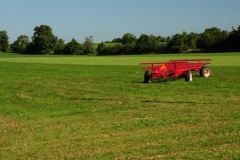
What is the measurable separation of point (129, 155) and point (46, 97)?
343 inches

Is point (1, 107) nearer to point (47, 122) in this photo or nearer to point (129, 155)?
point (47, 122)

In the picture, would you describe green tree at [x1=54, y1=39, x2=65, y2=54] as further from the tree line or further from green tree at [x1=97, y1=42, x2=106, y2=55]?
green tree at [x1=97, y1=42, x2=106, y2=55]

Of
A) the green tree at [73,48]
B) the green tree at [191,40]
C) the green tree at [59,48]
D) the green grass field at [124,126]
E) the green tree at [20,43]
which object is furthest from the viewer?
the green tree at [20,43]

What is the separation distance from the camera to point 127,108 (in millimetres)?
10648

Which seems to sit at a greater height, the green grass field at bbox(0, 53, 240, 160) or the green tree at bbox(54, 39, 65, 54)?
the green tree at bbox(54, 39, 65, 54)

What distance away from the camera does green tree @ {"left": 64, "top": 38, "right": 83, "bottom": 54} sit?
128 meters

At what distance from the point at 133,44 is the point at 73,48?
75.6 feet

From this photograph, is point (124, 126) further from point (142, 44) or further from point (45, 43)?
point (45, 43)

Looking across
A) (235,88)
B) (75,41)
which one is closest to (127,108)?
(235,88)

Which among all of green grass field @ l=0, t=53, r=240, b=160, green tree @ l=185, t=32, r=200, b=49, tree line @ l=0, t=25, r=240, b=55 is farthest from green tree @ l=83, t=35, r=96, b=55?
green grass field @ l=0, t=53, r=240, b=160

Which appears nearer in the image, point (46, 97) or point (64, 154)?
point (64, 154)

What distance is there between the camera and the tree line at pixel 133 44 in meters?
93.8

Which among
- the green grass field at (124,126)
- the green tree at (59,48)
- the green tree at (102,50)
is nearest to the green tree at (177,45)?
the green tree at (102,50)

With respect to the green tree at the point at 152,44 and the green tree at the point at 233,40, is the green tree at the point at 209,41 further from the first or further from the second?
the green tree at the point at 152,44
